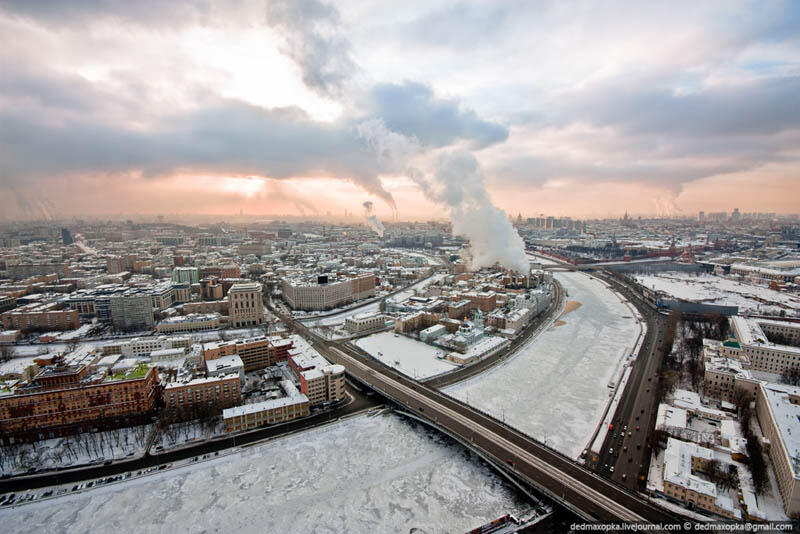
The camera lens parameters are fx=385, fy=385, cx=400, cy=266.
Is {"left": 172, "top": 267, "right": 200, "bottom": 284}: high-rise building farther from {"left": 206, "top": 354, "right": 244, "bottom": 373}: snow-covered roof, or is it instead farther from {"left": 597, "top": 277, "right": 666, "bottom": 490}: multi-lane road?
{"left": 597, "top": 277, "right": 666, "bottom": 490}: multi-lane road

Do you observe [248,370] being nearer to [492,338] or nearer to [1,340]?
[492,338]

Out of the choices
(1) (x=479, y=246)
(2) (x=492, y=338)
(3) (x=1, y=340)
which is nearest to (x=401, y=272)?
(1) (x=479, y=246)

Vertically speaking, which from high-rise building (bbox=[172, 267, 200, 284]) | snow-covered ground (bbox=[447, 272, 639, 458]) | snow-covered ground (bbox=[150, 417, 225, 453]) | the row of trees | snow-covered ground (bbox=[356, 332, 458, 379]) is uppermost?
high-rise building (bbox=[172, 267, 200, 284])

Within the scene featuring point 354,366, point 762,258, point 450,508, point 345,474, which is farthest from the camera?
point 762,258

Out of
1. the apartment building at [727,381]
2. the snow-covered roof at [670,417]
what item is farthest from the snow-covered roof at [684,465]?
the apartment building at [727,381]

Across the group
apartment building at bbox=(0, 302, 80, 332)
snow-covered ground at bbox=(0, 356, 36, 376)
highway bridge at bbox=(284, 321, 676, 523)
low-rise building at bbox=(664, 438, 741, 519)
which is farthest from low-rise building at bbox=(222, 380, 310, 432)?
apartment building at bbox=(0, 302, 80, 332)

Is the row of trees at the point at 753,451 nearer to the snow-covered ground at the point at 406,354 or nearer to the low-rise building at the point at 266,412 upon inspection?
the snow-covered ground at the point at 406,354
